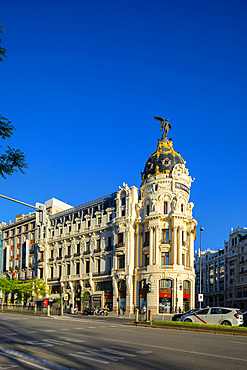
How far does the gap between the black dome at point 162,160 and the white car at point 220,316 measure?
3642 cm

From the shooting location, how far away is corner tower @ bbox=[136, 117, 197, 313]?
203 feet

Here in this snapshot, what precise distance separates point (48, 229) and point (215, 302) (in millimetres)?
60673

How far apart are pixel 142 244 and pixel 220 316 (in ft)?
120

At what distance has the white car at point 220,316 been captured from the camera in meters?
30.1

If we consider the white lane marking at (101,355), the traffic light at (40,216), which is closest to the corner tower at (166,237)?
the traffic light at (40,216)

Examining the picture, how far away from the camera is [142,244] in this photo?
6700 cm

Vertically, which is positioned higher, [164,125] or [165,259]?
[164,125]

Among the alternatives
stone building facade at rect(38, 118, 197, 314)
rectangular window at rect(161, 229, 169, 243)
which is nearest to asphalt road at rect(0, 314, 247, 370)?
stone building facade at rect(38, 118, 197, 314)

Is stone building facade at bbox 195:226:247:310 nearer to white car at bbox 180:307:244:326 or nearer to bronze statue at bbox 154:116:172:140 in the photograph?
bronze statue at bbox 154:116:172:140

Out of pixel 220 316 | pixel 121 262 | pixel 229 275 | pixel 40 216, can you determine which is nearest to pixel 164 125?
pixel 121 262

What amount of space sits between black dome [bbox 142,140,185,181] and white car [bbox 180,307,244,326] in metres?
36.4

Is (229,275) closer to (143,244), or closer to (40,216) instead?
(143,244)

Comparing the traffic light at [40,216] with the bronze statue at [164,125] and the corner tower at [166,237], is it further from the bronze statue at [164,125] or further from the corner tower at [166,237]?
the bronze statue at [164,125]

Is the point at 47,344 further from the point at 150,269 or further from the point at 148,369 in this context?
the point at 150,269
